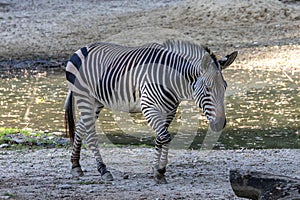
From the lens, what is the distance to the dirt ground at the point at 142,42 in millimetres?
7145

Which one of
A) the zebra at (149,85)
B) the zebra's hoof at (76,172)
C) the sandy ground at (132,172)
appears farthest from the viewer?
the zebra's hoof at (76,172)

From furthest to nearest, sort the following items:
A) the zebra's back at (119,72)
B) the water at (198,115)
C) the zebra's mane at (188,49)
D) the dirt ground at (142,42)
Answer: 1. the water at (198,115)
2. the zebra's back at (119,72)
3. the zebra's mane at (188,49)
4. the dirt ground at (142,42)

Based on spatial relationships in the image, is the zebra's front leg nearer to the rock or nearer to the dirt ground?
the dirt ground

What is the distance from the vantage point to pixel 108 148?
32.3ft

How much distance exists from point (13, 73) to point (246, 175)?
1194 cm

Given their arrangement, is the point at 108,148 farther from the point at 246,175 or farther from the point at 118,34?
the point at 118,34

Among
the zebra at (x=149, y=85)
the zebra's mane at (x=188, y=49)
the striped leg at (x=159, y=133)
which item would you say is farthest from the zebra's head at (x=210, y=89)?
the striped leg at (x=159, y=133)

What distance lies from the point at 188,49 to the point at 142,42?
1230 cm

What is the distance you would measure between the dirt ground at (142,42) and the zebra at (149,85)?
496mm

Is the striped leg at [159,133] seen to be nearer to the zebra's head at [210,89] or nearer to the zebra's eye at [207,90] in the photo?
the zebra's head at [210,89]

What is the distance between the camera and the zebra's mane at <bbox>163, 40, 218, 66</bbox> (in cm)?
730

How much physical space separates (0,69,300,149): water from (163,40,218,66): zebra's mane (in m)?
3.11

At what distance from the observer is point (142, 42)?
Answer: 19672mm

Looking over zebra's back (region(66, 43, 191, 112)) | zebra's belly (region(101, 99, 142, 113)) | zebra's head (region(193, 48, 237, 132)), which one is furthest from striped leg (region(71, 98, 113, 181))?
zebra's head (region(193, 48, 237, 132))
